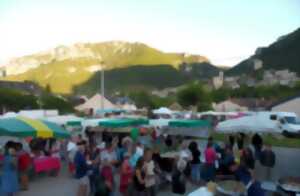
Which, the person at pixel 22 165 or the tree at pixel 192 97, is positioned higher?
the tree at pixel 192 97

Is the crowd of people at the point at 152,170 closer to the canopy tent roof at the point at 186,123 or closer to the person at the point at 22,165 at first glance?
the person at the point at 22,165

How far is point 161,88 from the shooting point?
186 meters

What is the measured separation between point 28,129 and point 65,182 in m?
2.22

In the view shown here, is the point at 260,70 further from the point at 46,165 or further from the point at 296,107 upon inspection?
the point at 46,165

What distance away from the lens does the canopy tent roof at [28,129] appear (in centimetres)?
1271

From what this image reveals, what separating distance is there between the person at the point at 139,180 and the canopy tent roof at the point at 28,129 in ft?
18.7

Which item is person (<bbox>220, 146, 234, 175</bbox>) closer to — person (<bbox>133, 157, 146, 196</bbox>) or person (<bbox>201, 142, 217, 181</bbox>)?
person (<bbox>201, 142, 217, 181</bbox>)

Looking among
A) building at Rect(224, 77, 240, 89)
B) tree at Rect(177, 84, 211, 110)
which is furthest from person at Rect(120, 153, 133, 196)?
building at Rect(224, 77, 240, 89)

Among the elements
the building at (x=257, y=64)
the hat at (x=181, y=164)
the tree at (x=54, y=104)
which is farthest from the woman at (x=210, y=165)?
the building at (x=257, y=64)

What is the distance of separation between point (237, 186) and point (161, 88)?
17859 cm

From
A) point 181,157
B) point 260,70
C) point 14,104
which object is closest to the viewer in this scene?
point 181,157

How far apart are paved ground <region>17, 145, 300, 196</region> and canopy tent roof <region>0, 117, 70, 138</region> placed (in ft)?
5.20

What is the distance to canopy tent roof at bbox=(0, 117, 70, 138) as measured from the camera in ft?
41.7

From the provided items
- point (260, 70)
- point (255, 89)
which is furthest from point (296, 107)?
point (260, 70)
